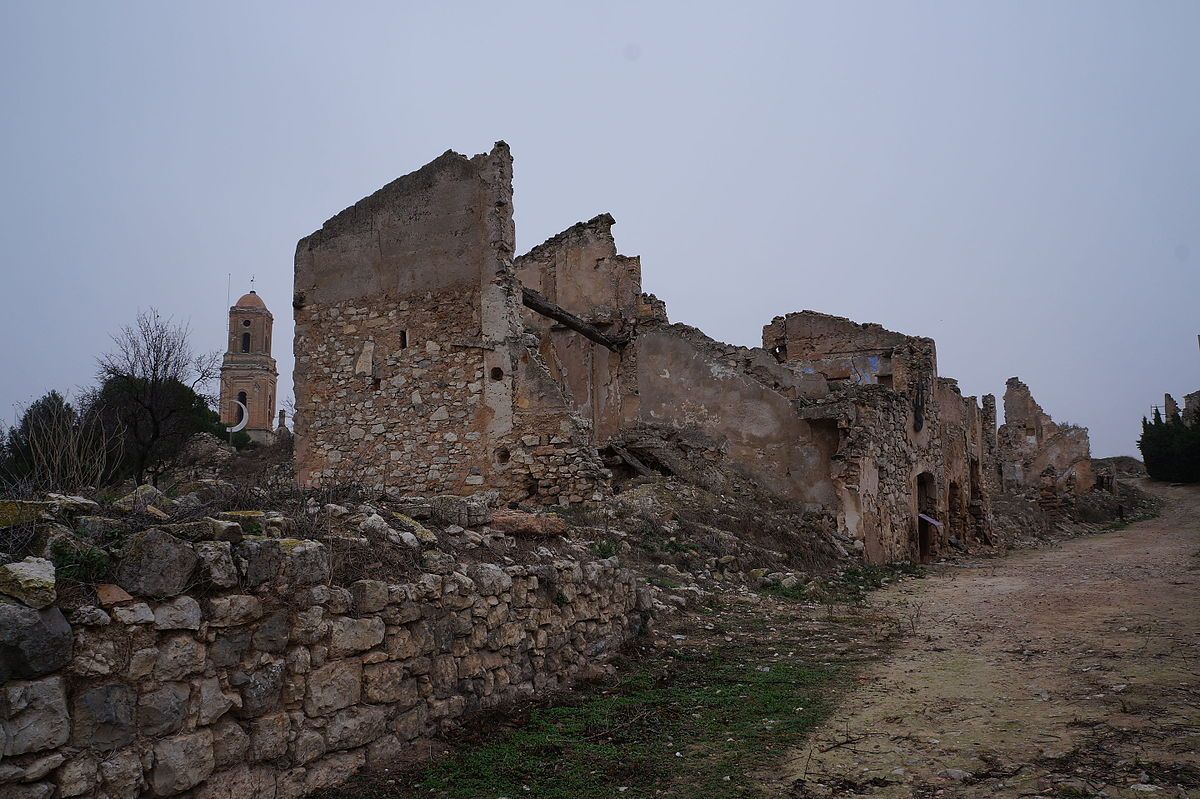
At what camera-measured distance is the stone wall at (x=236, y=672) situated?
8.93ft

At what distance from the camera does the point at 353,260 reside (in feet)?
39.2

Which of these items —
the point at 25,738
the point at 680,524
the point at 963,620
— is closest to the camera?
the point at 25,738

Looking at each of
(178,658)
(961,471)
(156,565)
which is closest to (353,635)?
(178,658)

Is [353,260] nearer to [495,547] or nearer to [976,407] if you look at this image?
[495,547]

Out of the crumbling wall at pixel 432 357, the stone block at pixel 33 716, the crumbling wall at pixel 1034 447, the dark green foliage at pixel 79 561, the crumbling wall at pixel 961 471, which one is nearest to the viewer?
the stone block at pixel 33 716

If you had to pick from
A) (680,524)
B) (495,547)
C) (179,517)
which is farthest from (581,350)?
(179,517)

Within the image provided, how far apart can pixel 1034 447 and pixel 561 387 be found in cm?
2949

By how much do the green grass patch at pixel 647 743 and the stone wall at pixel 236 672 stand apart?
30 cm

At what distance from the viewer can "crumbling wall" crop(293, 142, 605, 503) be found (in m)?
11.0

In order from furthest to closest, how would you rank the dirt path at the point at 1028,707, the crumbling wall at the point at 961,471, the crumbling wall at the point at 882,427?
the crumbling wall at the point at 961,471 < the crumbling wall at the point at 882,427 < the dirt path at the point at 1028,707

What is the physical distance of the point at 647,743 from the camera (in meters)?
4.29

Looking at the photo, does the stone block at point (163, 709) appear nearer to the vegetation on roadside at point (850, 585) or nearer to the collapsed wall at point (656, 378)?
the vegetation on roadside at point (850, 585)

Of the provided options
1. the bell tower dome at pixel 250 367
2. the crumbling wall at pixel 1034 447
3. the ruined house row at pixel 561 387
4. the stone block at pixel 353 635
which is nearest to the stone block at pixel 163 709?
the stone block at pixel 353 635

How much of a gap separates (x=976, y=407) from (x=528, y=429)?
1622cm
